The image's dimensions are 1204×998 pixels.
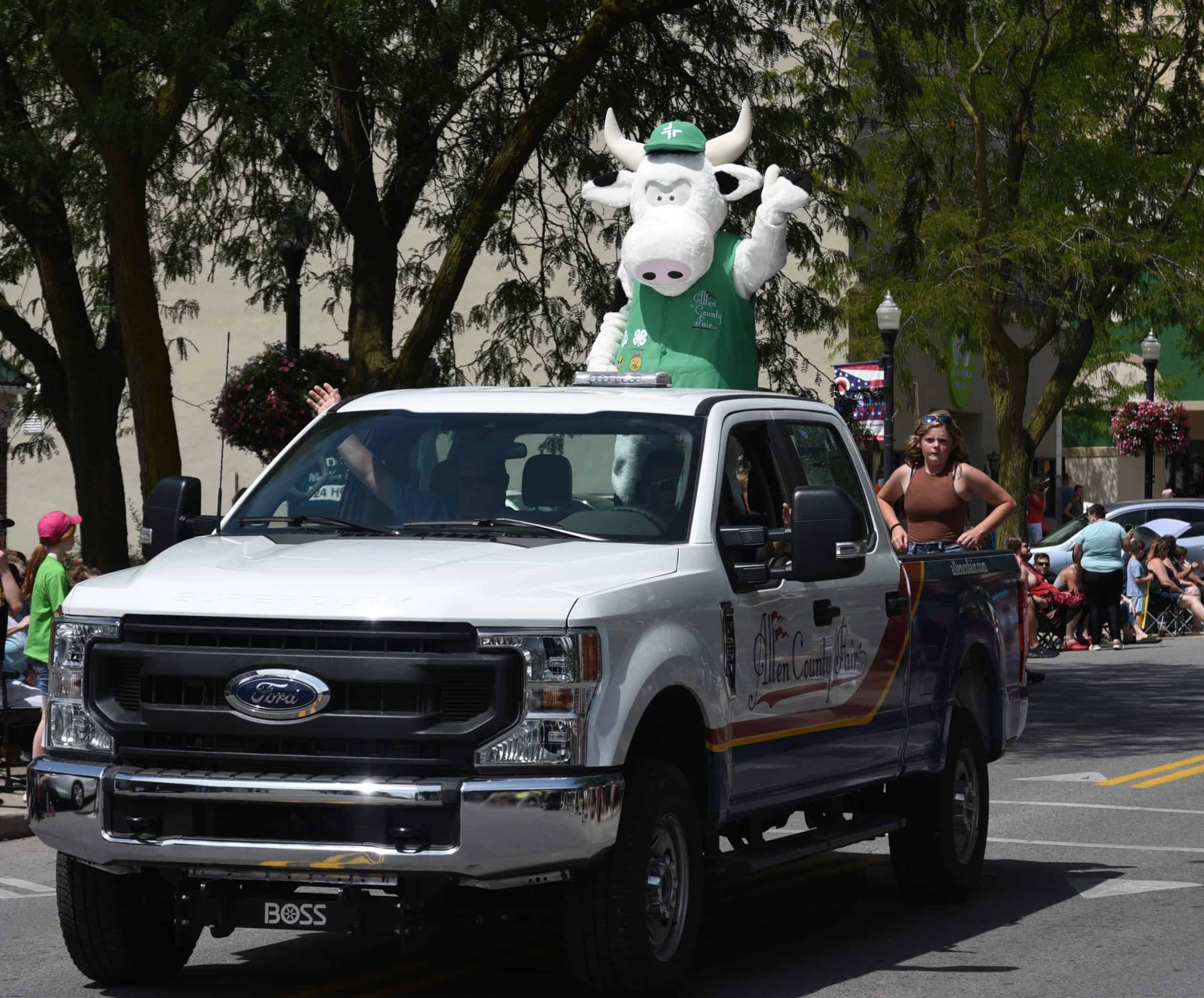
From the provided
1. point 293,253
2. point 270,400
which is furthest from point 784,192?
point 293,253

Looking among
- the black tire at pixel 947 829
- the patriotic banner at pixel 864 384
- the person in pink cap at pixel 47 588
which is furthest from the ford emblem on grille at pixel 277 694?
the patriotic banner at pixel 864 384

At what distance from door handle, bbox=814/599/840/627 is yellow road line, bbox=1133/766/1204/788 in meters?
6.29

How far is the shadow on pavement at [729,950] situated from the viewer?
7.17m

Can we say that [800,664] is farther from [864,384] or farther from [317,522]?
[864,384]

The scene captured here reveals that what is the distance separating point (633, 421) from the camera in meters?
7.67

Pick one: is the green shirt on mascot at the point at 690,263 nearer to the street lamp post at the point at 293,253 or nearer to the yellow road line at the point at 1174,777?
the yellow road line at the point at 1174,777

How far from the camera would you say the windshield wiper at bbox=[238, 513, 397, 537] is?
7145 mm

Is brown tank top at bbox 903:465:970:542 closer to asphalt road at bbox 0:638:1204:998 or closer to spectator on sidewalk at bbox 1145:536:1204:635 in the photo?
asphalt road at bbox 0:638:1204:998

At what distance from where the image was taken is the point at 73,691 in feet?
21.5

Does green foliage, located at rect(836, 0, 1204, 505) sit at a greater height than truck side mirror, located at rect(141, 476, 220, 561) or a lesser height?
greater

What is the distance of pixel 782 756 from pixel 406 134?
1144 cm

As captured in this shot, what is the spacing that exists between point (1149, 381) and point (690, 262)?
2888cm

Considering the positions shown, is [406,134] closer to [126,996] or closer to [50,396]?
[50,396]

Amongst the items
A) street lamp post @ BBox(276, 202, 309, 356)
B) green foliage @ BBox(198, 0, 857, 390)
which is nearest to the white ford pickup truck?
green foliage @ BBox(198, 0, 857, 390)
